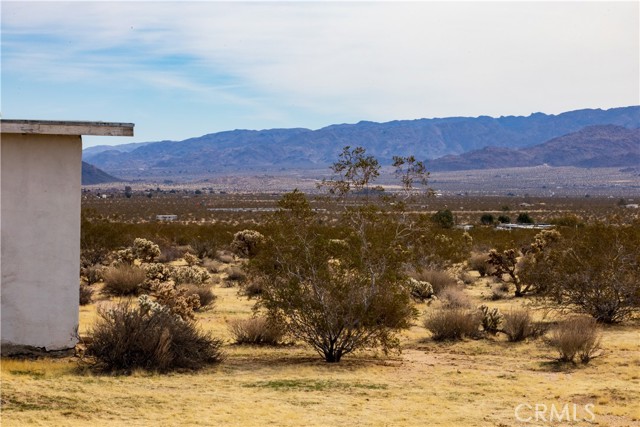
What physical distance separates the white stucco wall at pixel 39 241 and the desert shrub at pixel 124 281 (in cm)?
904

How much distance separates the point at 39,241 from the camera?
13.8 meters

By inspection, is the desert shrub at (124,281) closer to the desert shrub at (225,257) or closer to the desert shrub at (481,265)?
the desert shrub at (225,257)

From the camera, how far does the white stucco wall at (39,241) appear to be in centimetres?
1364

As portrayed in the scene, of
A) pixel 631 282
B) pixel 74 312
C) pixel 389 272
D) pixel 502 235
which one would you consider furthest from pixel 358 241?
pixel 502 235

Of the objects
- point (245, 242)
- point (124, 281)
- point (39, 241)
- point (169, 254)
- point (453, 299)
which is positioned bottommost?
point (453, 299)

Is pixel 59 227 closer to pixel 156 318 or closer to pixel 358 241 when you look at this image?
pixel 156 318

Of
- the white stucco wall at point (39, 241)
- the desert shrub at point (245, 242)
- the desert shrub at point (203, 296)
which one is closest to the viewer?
the white stucco wall at point (39, 241)

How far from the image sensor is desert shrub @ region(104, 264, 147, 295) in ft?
76.1

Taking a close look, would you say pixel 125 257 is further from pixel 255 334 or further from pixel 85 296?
pixel 255 334

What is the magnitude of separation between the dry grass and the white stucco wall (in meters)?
0.74

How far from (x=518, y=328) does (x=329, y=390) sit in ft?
21.1

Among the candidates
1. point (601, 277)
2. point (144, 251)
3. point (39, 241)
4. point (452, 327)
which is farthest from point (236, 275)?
point (39, 241)

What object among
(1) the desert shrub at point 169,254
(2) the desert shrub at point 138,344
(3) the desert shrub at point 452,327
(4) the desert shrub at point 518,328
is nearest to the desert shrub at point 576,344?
(4) the desert shrub at point 518,328

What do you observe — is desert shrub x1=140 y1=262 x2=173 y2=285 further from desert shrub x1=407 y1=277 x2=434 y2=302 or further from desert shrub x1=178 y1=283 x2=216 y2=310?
desert shrub x1=407 y1=277 x2=434 y2=302
